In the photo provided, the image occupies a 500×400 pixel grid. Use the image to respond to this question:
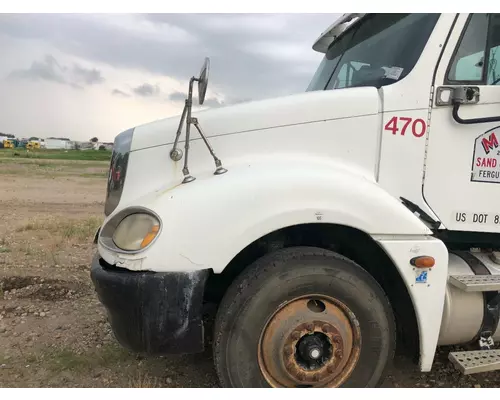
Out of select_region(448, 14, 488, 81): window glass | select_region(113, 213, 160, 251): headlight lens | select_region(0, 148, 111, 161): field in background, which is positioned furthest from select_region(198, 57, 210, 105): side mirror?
select_region(0, 148, 111, 161): field in background

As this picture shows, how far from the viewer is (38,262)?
6129 millimetres

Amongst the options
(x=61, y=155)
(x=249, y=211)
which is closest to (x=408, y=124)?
(x=249, y=211)

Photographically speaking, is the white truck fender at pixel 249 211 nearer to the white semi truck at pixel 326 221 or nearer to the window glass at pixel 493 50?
the white semi truck at pixel 326 221

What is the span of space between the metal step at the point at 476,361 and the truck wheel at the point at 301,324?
472mm

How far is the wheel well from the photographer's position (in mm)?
2771

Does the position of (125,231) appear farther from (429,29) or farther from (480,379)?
(480,379)

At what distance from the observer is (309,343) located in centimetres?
256

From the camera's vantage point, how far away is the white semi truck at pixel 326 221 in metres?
2.49

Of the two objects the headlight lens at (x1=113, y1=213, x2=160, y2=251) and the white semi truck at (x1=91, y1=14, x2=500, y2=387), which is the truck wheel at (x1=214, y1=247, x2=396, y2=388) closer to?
the white semi truck at (x1=91, y1=14, x2=500, y2=387)

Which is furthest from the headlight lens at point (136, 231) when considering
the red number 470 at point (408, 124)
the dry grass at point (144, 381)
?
the red number 470 at point (408, 124)

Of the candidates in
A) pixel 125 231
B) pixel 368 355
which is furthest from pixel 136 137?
pixel 368 355

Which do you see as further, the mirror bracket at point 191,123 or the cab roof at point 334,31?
the cab roof at point 334,31

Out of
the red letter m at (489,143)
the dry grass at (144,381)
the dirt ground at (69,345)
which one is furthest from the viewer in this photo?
the dirt ground at (69,345)

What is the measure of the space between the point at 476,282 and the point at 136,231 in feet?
6.75
